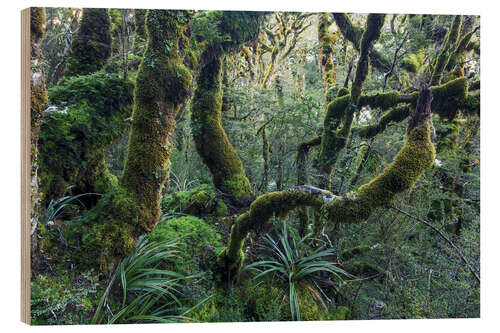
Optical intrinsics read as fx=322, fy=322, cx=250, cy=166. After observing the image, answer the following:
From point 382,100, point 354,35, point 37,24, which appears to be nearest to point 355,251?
point 382,100

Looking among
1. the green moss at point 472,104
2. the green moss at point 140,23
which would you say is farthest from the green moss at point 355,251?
the green moss at point 140,23

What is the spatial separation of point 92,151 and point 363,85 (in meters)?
2.61

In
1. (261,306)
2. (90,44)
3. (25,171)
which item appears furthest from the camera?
(90,44)

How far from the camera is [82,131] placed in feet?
8.41

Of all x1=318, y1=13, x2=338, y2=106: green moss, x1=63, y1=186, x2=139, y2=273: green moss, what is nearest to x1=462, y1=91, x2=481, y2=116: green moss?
x1=318, y1=13, x2=338, y2=106: green moss

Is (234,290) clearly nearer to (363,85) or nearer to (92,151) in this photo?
(92,151)

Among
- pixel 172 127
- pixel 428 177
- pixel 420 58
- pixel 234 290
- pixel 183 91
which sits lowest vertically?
pixel 234 290

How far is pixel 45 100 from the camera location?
241cm

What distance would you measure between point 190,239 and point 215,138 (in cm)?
105

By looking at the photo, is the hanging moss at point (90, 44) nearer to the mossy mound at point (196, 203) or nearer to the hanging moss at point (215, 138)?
the hanging moss at point (215, 138)

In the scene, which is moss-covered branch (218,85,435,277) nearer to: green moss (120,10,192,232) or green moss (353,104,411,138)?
green moss (353,104,411,138)

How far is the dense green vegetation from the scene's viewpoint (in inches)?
97.1

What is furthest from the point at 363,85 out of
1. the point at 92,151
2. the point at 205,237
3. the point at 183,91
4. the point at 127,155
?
the point at 92,151

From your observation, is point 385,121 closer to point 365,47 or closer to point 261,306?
point 365,47
